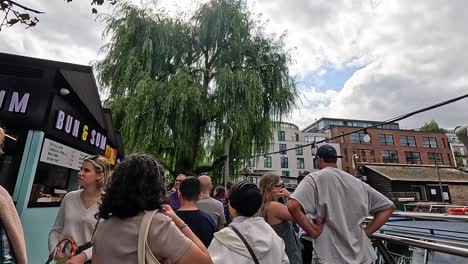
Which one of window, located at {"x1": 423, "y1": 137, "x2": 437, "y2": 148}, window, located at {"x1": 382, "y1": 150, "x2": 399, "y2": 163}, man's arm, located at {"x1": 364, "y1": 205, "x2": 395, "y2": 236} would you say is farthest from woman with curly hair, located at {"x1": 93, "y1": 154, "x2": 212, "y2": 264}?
window, located at {"x1": 423, "y1": 137, "x2": 437, "y2": 148}

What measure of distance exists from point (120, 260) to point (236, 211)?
712 mm

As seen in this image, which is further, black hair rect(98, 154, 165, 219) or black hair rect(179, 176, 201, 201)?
black hair rect(179, 176, 201, 201)

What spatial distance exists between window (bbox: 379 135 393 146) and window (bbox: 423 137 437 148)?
6.04 metres

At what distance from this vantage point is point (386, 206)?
209 centimetres

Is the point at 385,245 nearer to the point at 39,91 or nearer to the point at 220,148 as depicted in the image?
the point at 39,91

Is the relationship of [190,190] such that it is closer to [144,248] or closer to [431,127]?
[144,248]

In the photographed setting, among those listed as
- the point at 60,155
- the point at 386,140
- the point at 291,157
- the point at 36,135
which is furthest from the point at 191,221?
the point at 386,140

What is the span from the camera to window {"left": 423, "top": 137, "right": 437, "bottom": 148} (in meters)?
45.0

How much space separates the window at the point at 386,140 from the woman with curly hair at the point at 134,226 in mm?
49254

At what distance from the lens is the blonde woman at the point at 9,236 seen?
127cm

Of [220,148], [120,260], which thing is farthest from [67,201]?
[220,148]

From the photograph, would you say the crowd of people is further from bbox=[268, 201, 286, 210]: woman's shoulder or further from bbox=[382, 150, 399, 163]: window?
bbox=[382, 150, 399, 163]: window

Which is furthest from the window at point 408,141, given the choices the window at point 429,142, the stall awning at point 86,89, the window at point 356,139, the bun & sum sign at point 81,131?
the stall awning at point 86,89

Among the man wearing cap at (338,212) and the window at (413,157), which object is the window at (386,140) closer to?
the window at (413,157)
